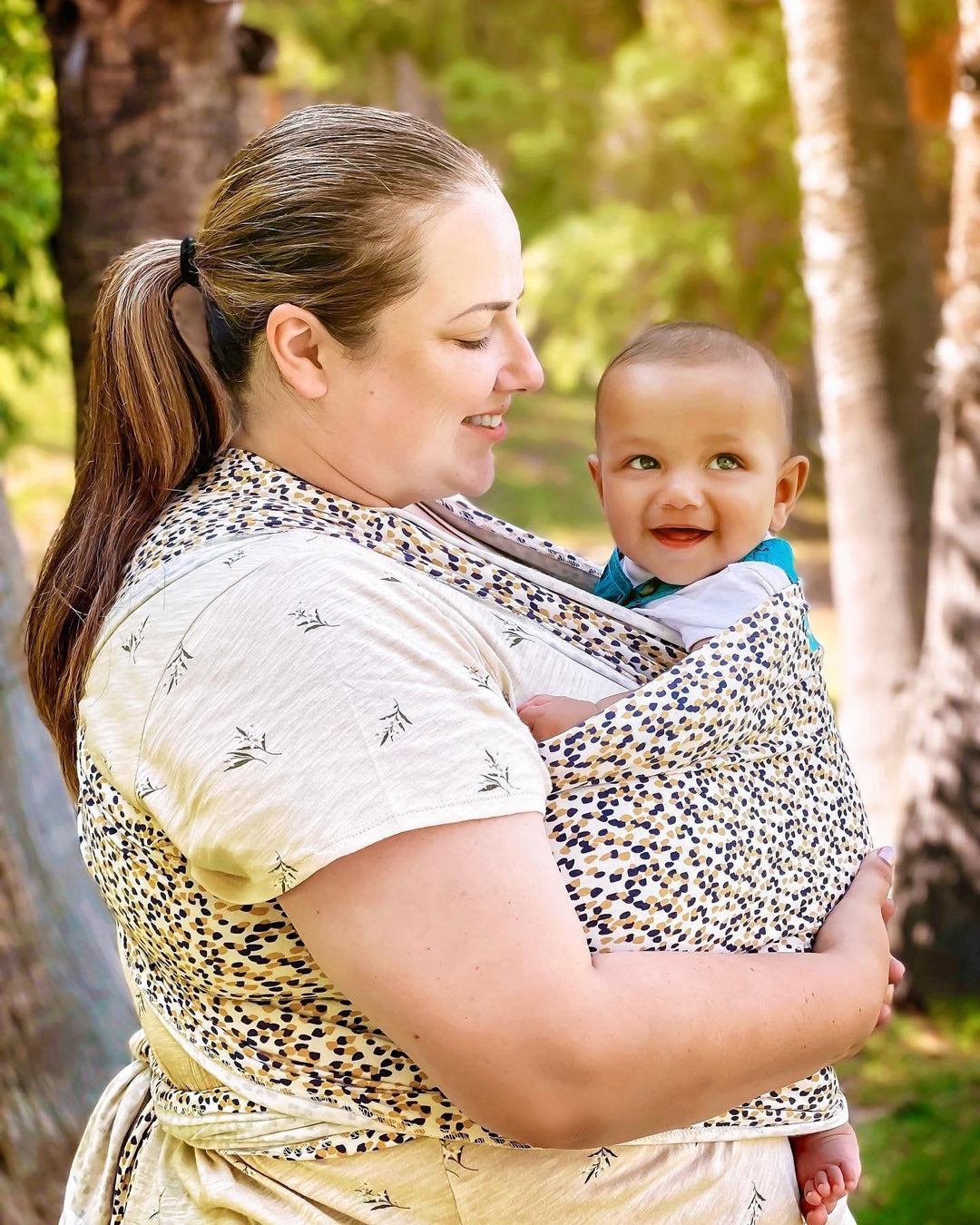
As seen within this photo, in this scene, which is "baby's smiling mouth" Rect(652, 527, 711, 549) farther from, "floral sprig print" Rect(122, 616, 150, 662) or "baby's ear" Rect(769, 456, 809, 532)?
"floral sprig print" Rect(122, 616, 150, 662)

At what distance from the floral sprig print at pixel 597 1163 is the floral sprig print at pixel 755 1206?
8.1 inches

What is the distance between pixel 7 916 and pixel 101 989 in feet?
0.96

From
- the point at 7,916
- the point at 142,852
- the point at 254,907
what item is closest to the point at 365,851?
the point at 254,907

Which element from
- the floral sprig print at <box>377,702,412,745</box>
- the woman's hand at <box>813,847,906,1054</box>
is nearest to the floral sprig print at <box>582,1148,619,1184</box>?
the woman's hand at <box>813,847,906,1054</box>

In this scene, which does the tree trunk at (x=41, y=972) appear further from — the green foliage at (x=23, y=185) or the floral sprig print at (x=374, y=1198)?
the green foliage at (x=23, y=185)

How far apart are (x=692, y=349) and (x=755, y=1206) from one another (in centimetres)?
113

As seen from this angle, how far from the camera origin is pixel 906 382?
216 inches

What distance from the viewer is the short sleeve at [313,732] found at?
1194mm

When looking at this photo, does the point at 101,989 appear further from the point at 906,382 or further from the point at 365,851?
the point at 906,382

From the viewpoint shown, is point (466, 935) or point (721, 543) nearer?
point (466, 935)

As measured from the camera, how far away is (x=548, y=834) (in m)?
1.39

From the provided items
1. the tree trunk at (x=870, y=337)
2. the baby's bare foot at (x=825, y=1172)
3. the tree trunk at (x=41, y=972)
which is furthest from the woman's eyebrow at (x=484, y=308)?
the tree trunk at (x=870, y=337)

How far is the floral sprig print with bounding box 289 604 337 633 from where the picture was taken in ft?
4.10

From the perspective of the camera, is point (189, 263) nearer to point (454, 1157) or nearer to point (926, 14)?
point (454, 1157)
